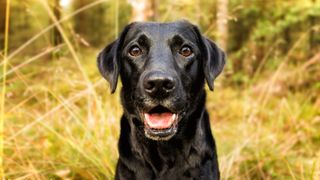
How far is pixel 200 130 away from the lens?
11.3 ft

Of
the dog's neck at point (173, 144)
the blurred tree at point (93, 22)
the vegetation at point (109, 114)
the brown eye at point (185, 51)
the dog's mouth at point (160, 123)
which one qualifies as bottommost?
the blurred tree at point (93, 22)

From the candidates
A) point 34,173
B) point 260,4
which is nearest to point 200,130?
point 34,173

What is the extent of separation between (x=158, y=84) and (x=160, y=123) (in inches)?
11.3

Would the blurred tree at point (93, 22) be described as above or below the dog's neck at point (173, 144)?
below

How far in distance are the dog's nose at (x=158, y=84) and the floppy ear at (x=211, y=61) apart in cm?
48

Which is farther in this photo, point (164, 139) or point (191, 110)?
point (191, 110)

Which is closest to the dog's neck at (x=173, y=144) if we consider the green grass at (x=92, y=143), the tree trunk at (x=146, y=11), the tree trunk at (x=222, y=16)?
the green grass at (x=92, y=143)

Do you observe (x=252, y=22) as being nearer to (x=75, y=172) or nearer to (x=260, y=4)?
(x=260, y=4)

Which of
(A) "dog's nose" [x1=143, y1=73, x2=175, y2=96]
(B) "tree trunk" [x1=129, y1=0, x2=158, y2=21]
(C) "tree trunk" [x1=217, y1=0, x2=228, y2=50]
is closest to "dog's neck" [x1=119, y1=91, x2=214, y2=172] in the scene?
(A) "dog's nose" [x1=143, y1=73, x2=175, y2=96]

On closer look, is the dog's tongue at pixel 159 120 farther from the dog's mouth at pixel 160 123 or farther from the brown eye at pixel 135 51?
the brown eye at pixel 135 51

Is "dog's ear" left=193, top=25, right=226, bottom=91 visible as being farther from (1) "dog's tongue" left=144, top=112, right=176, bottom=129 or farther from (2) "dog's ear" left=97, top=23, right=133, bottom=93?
(2) "dog's ear" left=97, top=23, right=133, bottom=93

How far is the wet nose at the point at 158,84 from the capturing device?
9.76 feet

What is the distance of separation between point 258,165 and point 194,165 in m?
1.66

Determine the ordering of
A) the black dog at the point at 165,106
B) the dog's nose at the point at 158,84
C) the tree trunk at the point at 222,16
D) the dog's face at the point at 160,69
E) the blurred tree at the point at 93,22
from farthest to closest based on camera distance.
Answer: the blurred tree at the point at 93,22 → the tree trunk at the point at 222,16 → the black dog at the point at 165,106 → the dog's face at the point at 160,69 → the dog's nose at the point at 158,84
